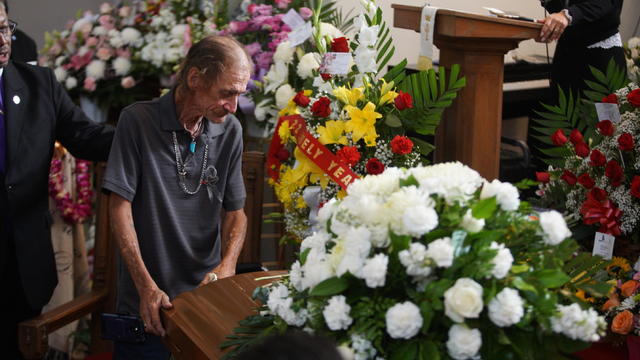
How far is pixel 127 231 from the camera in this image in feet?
7.91

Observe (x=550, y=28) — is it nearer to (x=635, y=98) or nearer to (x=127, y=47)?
(x=635, y=98)

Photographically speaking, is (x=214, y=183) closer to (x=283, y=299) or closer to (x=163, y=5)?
(x=283, y=299)

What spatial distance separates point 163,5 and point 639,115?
281 cm

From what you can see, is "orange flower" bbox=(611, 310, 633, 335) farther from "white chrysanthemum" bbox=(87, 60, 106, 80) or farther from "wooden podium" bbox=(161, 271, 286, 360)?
"white chrysanthemum" bbox=(87, 60, 106, 80)

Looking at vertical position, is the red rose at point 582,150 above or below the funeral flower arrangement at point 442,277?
below

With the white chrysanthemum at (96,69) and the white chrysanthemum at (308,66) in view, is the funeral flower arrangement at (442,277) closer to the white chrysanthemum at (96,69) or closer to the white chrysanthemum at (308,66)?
the white chrysanthemum at (308,66)

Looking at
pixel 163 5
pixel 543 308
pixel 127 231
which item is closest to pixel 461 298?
pixel 543 308

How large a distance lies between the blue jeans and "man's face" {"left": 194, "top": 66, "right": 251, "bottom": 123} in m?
0.68

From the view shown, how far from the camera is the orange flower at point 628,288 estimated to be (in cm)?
189

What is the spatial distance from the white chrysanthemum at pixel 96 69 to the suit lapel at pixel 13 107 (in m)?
1.42

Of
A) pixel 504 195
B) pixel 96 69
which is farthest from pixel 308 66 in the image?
pixel 96 69

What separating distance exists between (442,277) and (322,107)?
1078 millimetres

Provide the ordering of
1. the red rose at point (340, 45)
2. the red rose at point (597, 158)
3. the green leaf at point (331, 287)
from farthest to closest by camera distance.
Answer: the red rose at point (340, 45), the red rose at point (597, 158), the green leaf at point (331, 287)

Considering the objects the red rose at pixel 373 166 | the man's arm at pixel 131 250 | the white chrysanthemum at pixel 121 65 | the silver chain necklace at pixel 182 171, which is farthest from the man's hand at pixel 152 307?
the white chrysanthemum at pixel 121 65
